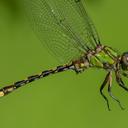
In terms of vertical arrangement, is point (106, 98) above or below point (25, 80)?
below

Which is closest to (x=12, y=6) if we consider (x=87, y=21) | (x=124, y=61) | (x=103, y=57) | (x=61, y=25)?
(x=61, y=25)

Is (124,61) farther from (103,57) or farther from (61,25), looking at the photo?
(61,25)

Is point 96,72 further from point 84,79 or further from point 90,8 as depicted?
point 90,8

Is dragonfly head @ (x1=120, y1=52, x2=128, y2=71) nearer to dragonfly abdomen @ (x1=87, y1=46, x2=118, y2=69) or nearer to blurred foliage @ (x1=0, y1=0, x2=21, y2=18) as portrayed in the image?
dragonfly abdomen @ (x1=87, y1=46, x2=118, y2=69)

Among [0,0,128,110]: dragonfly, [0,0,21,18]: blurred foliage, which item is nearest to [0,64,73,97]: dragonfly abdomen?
[0,0,128,110]: dragonfly

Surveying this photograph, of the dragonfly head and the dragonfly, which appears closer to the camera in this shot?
the dragonfly head

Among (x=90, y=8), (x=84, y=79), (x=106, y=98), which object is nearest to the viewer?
(x=106, y=98)

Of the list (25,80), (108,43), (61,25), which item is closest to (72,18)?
(61,25)

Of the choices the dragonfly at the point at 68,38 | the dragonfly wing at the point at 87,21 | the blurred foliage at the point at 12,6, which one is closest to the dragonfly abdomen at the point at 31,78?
the dragonfly at the point at 68,38
